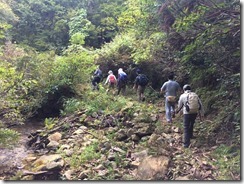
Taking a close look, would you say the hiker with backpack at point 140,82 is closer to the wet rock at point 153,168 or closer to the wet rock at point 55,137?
the wet rock at point 55,137

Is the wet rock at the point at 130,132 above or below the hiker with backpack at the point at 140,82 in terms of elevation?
below

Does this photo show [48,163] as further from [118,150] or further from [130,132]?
[130,132]

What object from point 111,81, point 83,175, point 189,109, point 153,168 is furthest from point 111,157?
point 111,81

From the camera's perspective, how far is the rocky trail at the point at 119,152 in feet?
22.5

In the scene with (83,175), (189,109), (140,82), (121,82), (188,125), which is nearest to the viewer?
(83,175)

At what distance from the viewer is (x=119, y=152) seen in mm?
8070

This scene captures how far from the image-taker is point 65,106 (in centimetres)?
1341

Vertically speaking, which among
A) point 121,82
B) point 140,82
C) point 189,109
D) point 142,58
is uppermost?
point 142,58

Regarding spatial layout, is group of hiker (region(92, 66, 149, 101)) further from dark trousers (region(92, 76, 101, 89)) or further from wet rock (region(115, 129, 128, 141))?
wet rock (region(115, 129, 128, 141))

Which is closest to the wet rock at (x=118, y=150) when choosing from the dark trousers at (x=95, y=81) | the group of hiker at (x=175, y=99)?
the group of hiker at (x=175, y=99)

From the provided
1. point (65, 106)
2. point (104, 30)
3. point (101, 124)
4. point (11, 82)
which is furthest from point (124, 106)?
point (104, 30)

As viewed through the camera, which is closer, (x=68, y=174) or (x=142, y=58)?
(x=68, y=174)

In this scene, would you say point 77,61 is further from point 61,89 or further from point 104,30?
point 104,30

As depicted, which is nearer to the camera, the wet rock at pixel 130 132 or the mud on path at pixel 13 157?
the mud on path at pixel 13 157
